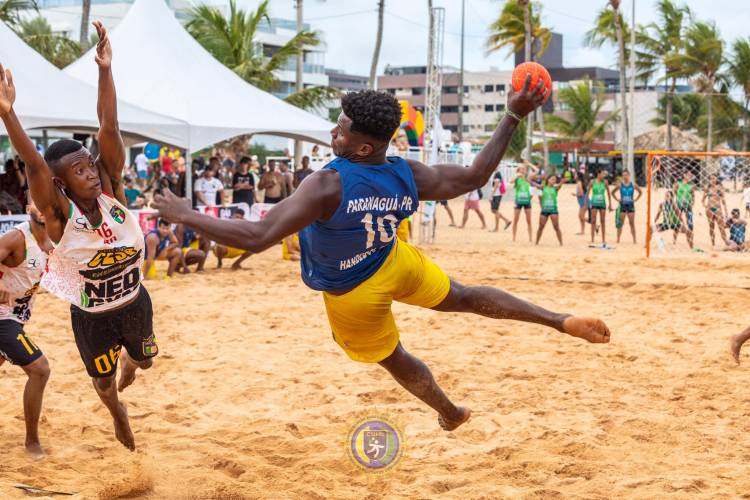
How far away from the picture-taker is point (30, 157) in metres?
3.76

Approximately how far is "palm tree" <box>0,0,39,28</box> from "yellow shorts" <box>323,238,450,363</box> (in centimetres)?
1633

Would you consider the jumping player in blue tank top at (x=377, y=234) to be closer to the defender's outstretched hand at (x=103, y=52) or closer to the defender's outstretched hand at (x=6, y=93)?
the defender's outstretched hand at (x=103, y=52)

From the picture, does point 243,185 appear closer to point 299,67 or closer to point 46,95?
point 46,95

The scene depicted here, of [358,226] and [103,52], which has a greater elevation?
[103,52]

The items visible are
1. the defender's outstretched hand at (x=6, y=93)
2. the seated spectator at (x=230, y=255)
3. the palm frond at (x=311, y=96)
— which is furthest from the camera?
the palm frond at (x=311, y=96)

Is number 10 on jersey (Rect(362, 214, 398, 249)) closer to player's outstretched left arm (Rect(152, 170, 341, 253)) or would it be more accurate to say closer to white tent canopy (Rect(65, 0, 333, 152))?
player's outstretched left arm (Rect(152, 170, 341, 253))

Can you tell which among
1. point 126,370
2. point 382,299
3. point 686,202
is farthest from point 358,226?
point 686,202

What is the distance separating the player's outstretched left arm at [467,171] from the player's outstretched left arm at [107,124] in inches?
56.3

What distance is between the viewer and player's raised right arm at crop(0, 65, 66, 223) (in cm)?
365

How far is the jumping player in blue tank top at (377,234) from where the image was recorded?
3631 millimetres

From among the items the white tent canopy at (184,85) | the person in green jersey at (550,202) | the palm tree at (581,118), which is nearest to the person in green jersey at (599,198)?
the person in green jersey at (550,202)

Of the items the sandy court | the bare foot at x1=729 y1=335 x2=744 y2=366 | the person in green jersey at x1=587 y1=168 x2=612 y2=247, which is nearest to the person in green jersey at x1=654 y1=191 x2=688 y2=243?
the person in green jersey at x1=587 y1=168 x2=612 y2=247

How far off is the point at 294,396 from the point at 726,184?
622 inches

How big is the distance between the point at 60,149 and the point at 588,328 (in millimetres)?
2608
